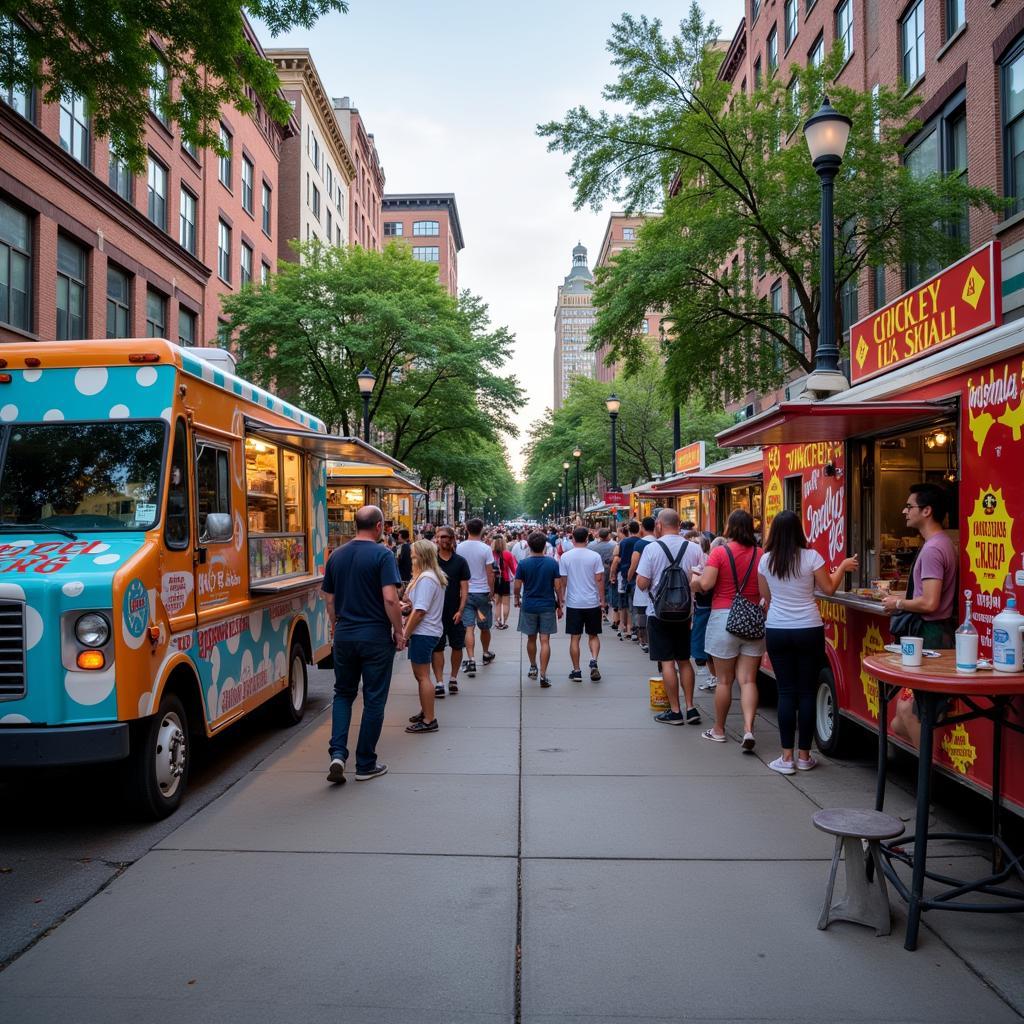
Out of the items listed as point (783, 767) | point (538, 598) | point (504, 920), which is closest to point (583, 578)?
point (538, 598)

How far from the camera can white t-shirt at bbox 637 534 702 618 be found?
28.8 ft

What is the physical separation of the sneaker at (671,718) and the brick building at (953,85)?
11.7 feet

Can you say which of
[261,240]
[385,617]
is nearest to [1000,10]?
[385,617]

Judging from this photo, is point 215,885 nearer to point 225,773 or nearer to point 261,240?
point 225,773

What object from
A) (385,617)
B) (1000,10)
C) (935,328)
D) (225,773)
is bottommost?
(225,773)

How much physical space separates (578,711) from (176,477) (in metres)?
5.08

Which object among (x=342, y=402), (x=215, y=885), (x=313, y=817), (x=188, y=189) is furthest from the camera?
(x=342, y=402)

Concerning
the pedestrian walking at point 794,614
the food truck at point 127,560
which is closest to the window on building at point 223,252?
the food truck at point 127,560

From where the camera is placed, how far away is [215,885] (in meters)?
4.61

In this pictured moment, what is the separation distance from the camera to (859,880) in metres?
4.09

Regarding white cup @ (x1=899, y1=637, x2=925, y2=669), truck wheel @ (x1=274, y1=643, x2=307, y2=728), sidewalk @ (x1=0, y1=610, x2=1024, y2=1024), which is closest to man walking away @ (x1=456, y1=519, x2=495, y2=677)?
truck wheel @ (x1=274, y1=643, x2=307, y2=728)

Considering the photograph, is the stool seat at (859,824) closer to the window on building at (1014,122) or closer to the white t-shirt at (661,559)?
the white t-shirt at (661,559)

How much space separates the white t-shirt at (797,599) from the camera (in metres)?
6.56

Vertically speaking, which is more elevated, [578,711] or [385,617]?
[385,617]
